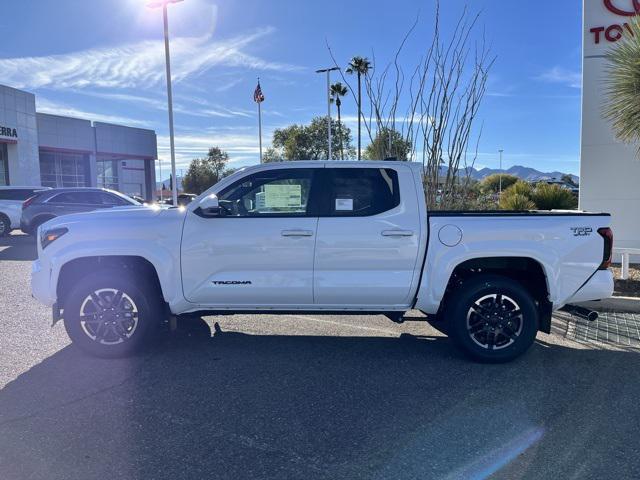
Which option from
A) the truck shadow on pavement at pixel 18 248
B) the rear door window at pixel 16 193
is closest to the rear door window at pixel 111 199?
the truck shadow on pavement at pixel 18 248

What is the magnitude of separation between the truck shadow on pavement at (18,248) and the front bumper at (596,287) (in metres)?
11.5

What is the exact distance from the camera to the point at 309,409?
391 centimetres

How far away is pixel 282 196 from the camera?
500 centimetres

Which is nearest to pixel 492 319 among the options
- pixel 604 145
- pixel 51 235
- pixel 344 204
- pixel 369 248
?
pixel 369 248

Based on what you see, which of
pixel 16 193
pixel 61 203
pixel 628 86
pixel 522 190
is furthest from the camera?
pixel 16 193

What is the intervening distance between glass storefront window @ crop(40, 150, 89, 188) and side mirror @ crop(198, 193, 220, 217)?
37.9m

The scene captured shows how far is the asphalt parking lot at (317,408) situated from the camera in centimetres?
315

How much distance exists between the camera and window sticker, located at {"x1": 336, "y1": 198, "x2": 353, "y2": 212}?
4875mm

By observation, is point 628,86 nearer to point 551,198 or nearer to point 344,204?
point 551,198

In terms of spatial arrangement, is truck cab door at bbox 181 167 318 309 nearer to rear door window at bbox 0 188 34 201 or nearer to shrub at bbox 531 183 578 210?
shrub at bbox 531 183 578 210

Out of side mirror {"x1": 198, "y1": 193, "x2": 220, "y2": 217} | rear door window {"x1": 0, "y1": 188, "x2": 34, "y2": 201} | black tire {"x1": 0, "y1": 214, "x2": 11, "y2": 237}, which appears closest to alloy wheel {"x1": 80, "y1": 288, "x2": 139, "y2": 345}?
side mirror {"x1": 198, "y1": 193, "x2": 220, "y2": 217}

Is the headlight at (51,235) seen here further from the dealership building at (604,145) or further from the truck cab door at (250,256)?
the dealership building at (604,145)

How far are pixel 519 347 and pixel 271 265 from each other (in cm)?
243

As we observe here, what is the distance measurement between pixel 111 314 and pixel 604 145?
Answer: 9557 millimetres
